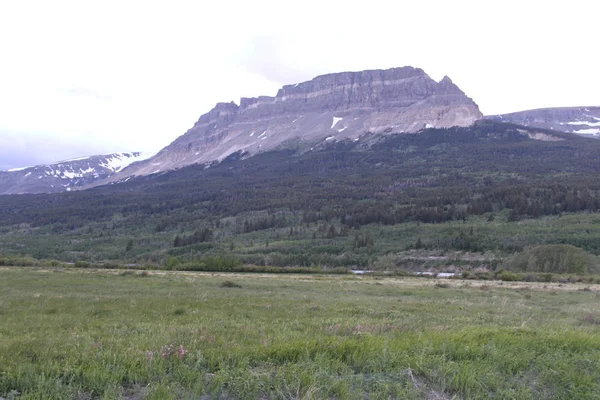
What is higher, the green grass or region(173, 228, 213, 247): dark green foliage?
the green grass

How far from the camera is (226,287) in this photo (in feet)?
98.7

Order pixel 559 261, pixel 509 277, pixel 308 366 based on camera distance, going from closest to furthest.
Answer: pixel 308 366 < pixel 509 277 < pixel 559 261

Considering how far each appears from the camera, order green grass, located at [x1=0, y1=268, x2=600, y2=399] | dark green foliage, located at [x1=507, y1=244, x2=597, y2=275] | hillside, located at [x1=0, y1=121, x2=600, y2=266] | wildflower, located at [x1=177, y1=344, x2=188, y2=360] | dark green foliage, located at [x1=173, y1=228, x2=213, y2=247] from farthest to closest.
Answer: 1. dark green foliage, located at [x1=173, y1=228, x2=213, y2=247]
2. hillside, located at [x1=0, y1=121, x2=600, y2=266]
3. dark green foliage, located at [x1=507, y1=244, x2=597, y2=275]
4. wildflower, located at [x1=177, y1=344, x2=188, y2=360]
5. green grass, located at [x1=0, y1=268, x2=600, y2=399]

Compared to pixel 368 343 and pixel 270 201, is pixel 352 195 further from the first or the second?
pixel 368 343

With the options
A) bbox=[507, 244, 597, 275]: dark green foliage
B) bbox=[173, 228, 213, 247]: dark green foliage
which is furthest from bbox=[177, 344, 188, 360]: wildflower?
bbox=[173, 228, 213, 247]: dark green foliage

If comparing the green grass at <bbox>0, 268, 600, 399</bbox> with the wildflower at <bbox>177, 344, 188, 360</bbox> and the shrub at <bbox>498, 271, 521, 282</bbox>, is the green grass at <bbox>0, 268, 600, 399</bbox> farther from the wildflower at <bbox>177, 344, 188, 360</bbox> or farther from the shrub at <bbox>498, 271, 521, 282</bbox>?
the shrub at <bbox>498, 271, 521, 282</bbox>

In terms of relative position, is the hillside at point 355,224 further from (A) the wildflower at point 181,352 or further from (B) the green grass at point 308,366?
(A) the wildflower at point 181,352

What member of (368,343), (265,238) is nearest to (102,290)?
(368,343)

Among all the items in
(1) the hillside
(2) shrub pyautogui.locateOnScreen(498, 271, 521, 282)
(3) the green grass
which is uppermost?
(3) the green grass

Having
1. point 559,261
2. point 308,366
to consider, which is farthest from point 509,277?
point 308,366

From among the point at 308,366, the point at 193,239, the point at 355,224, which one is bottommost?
the point at 355,224

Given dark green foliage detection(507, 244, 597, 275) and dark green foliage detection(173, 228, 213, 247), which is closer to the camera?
dark green foliage detection(507, 244, 597, 275)

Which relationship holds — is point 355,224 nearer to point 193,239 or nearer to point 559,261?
point 193,239

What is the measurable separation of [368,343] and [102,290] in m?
23.7
